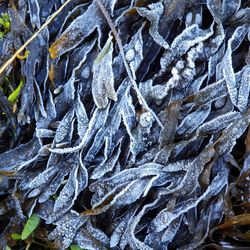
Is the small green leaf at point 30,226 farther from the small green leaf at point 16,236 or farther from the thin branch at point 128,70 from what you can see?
the thin branch at point 128,70

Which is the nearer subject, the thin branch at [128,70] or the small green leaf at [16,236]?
the thin branch at [128,70]

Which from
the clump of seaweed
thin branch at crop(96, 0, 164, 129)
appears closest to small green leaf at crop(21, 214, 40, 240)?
the clump of seaweed

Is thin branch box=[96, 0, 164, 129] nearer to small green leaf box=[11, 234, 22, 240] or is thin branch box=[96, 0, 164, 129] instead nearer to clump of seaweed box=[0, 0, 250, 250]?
clump of seaweed box=[0, 0, 250, 250]

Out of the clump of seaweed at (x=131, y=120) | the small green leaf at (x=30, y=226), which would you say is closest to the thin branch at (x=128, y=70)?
the clump of seaweed at (x=131, y=120)

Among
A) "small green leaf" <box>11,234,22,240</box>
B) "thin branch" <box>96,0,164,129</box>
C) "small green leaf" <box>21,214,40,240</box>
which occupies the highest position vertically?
"thin branch" <box>96,0,164,129</box>

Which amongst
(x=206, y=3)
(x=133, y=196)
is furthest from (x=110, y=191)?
(x=206, y=3)

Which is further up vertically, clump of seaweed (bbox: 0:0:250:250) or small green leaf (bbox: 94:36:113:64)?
small green leaf (bbox: 94:36:113:64)

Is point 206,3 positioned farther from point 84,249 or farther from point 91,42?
point 84,249

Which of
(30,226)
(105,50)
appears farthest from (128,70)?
(30,226)

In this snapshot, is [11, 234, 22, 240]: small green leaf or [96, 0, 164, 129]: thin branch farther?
[11, 234, 22, 240]: small green leaf
